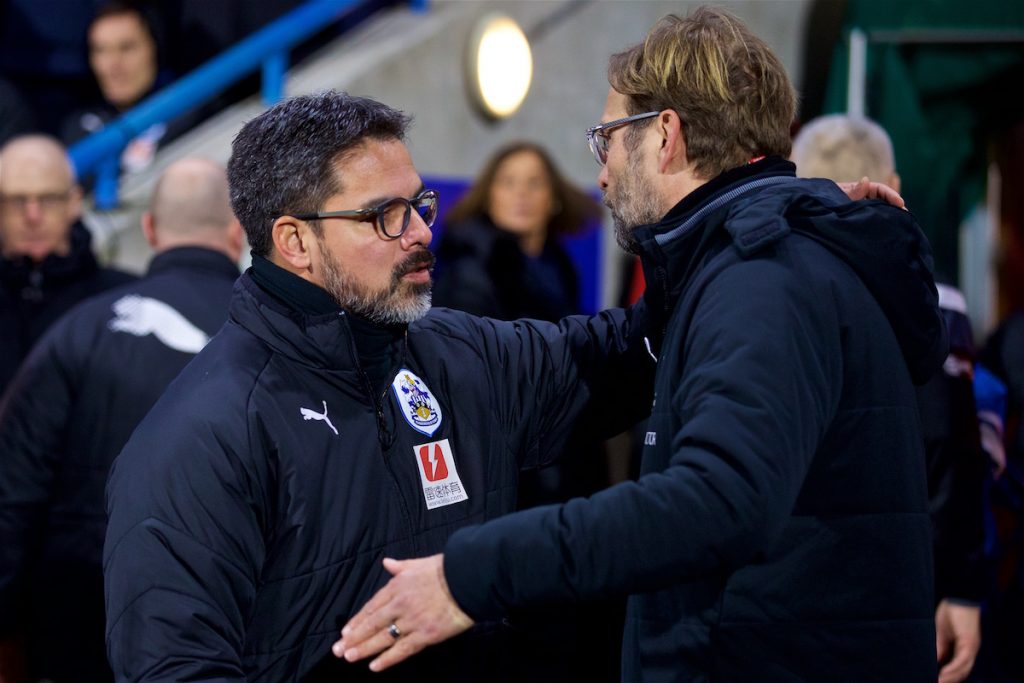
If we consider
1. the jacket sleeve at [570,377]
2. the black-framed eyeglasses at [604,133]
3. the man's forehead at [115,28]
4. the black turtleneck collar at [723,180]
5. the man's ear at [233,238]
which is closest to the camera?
the black turtleneck collar at [723,180]

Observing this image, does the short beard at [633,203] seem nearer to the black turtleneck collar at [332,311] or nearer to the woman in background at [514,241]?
the black turtleneck collar at [332,311]

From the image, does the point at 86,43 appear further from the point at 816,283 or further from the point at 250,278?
the point at 816,283

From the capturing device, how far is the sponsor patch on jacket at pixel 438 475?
2.57 m

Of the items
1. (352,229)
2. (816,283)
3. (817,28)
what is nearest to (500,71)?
(817,28)

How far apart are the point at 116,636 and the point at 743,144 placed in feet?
4.54

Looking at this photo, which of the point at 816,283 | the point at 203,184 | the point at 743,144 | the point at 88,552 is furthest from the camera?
the point at 203,184

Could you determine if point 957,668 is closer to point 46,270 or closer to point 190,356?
point 190,356

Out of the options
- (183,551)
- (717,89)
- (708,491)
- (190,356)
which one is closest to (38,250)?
(190,356)

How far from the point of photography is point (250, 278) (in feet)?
8.68

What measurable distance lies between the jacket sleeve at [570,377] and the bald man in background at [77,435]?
4.38 ft

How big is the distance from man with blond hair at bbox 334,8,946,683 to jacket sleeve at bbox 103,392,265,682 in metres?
0.23

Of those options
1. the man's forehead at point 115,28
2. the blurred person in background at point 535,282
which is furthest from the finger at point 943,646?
the man's forehead at point 115,28

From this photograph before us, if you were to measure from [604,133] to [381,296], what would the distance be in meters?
0.53

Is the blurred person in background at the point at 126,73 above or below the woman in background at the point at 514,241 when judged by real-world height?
above
